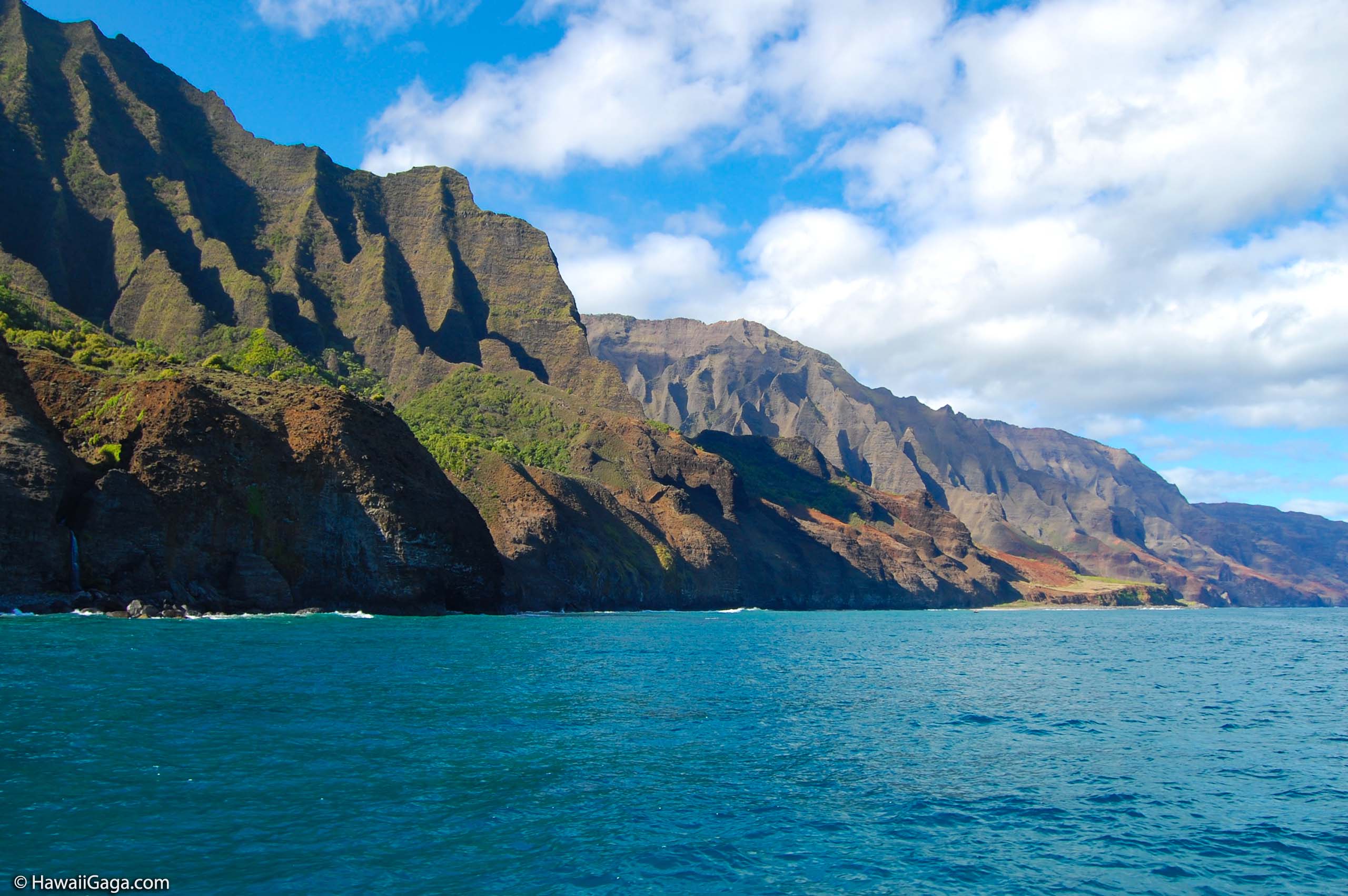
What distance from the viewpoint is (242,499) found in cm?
8362

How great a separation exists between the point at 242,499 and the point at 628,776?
66.3m

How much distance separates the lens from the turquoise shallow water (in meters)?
20.2

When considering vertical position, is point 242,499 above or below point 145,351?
below

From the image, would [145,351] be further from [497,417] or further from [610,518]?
[497,417]

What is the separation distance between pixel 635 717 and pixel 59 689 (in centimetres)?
2096

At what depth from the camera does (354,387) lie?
179500mm

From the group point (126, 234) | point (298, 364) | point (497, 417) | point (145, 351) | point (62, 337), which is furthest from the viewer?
point (497, 417)

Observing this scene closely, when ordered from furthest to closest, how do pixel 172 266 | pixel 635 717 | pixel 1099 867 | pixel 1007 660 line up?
1. pixel 172 266
2. pixel 1007 660
3. pixel 635 717
4. pixel 1099 867

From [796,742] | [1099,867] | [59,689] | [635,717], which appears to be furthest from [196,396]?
[1099,867]

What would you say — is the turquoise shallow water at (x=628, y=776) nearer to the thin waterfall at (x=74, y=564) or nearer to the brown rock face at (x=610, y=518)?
the thin waterfall at (x=74, y=564)

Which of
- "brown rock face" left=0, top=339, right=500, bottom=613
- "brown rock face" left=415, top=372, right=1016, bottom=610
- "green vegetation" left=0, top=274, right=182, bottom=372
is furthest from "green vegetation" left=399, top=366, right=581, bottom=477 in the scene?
"brown rock face" left=0, top=339, right=500, bottom=613

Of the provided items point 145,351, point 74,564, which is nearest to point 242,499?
point 74,564

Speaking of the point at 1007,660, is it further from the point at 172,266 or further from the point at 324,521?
the point at 172,266

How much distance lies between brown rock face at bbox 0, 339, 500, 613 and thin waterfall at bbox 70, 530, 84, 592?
44cm
